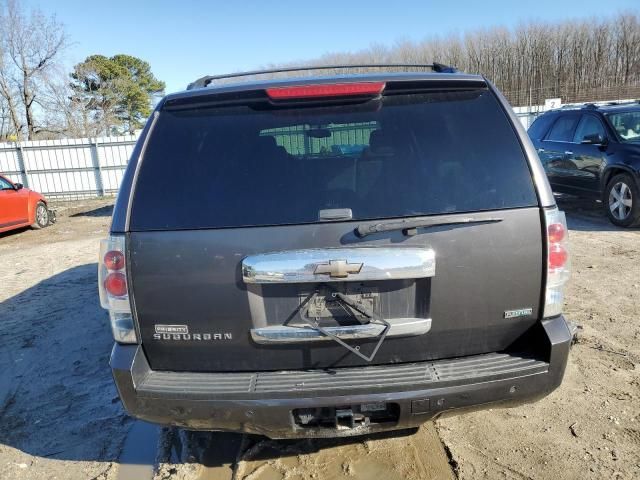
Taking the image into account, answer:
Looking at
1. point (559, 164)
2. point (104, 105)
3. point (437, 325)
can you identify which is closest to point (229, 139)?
point (437, 325)

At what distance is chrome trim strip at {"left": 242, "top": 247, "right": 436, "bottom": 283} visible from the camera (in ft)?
6.80

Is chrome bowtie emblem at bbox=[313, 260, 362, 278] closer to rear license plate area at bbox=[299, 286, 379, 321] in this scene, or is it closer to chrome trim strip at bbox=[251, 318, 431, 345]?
rear license plate area at bbox=[299, 286, 379, 321]

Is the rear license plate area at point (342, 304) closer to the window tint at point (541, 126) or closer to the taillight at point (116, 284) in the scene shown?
the taillight at point (116, 284)

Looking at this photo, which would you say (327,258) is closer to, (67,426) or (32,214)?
(67,426)

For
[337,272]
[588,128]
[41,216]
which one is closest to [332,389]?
[337,272]

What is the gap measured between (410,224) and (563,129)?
8472 mm

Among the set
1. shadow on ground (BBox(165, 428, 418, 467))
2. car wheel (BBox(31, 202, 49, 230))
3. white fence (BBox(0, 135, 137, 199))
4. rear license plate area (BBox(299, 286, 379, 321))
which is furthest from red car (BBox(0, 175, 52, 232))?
rear license plate area (BBox(299, 286, 379, 321))

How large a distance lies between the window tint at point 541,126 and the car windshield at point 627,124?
138 centimetres

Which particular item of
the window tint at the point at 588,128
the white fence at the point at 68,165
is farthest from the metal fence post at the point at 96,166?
the window tint at the point at 588,128

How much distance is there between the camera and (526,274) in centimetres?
219

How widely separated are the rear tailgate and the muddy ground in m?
0.80

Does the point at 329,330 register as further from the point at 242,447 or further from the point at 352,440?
the point at 242,447

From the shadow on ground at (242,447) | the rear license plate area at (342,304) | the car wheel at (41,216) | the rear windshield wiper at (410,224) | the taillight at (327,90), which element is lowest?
the car wheel at (41,216)

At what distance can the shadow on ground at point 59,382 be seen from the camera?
312 cm
